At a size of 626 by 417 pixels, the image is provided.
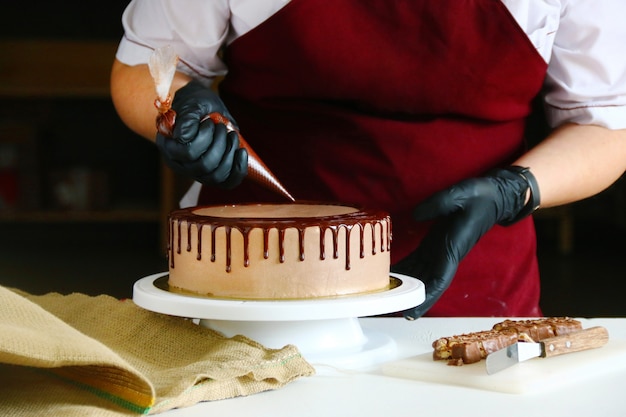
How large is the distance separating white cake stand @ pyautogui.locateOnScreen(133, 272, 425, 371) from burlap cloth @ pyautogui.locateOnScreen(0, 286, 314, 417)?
35mm

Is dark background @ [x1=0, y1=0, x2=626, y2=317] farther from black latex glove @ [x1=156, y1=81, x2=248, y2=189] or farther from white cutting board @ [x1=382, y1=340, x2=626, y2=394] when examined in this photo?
white cutting board @ [x1=382, y1=340, x2=626, y2=394]

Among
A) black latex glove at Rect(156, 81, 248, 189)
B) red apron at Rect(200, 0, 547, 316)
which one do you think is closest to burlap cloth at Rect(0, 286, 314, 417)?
black latex glove at Rect(156, 81, 248, 189)

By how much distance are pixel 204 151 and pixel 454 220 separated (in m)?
0.39

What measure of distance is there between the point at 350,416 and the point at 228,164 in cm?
50

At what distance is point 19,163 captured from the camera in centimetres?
473

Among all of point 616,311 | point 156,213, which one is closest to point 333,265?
point 616,311

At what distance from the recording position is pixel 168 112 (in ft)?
3.81

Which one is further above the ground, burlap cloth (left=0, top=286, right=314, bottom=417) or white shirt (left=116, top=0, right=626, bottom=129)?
white shirt (left=116, top=0, right=626, bottom=129)

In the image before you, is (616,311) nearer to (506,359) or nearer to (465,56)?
(465,56)

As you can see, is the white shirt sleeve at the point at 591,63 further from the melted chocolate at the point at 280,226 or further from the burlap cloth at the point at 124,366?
the burlap cloth at the point at 124,366

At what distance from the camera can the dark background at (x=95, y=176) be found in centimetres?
471

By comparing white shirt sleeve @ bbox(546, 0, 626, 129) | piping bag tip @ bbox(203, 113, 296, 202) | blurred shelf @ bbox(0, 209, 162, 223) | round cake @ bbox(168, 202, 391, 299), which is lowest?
blurred shelf @ bbox(0, 209, 162, 223)

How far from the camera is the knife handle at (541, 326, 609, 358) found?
1005 millimetres

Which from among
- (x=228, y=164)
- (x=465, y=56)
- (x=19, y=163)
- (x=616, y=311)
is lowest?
(x=616, y=311)
